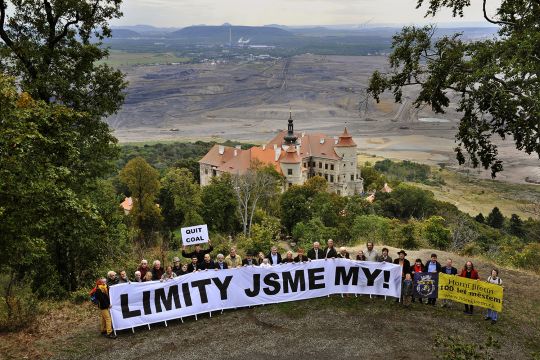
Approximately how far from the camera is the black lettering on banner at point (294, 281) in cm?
1575

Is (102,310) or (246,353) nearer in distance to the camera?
(246,353)

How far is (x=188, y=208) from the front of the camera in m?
54.1

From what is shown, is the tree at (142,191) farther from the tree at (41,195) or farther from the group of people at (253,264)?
the group of people at (253,264)

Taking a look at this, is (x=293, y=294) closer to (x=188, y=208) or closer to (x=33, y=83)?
(x=33, y=83)

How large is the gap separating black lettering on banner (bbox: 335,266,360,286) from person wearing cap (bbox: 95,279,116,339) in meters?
6.72

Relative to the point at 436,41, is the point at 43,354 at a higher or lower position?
lower

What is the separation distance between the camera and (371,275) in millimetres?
15992

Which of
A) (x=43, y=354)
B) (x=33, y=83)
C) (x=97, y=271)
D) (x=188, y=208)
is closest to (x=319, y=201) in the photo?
(x=188, y=208)

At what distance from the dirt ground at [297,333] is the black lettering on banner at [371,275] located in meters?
0.53

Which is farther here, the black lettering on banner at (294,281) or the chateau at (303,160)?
the chateau at (303,160)

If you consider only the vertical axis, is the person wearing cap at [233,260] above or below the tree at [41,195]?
below

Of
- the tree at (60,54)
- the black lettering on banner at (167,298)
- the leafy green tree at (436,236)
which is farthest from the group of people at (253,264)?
the leafy green tree at (436,236)

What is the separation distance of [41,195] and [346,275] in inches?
354

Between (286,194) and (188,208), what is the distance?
1117 cm
